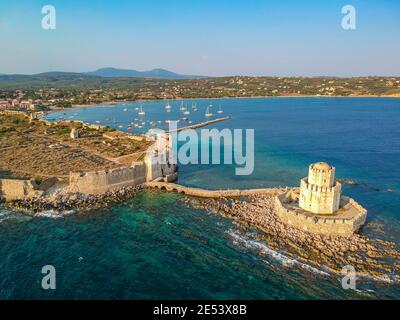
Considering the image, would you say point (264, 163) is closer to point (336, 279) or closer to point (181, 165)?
point (181, 165)

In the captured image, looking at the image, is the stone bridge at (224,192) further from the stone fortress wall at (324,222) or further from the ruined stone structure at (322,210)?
the stone fortress wall at (324,222)

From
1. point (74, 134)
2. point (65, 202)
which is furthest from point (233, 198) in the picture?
point (74, 134)

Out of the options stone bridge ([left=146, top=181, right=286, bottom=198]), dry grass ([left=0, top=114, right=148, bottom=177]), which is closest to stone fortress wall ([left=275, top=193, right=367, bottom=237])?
stone bridge ([left=146, top=181, right=286, bottom=198])

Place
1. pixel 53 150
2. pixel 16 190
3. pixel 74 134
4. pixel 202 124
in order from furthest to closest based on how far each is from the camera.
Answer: pixel 202 124
pixel 74 134
pixel 53 150
pixel 16 190

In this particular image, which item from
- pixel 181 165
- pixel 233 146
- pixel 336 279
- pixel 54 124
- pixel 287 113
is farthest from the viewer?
pixel 287 113

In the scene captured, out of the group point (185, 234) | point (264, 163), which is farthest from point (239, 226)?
point (264, 163)

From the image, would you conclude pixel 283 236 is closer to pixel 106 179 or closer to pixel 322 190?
pixel 322 190
